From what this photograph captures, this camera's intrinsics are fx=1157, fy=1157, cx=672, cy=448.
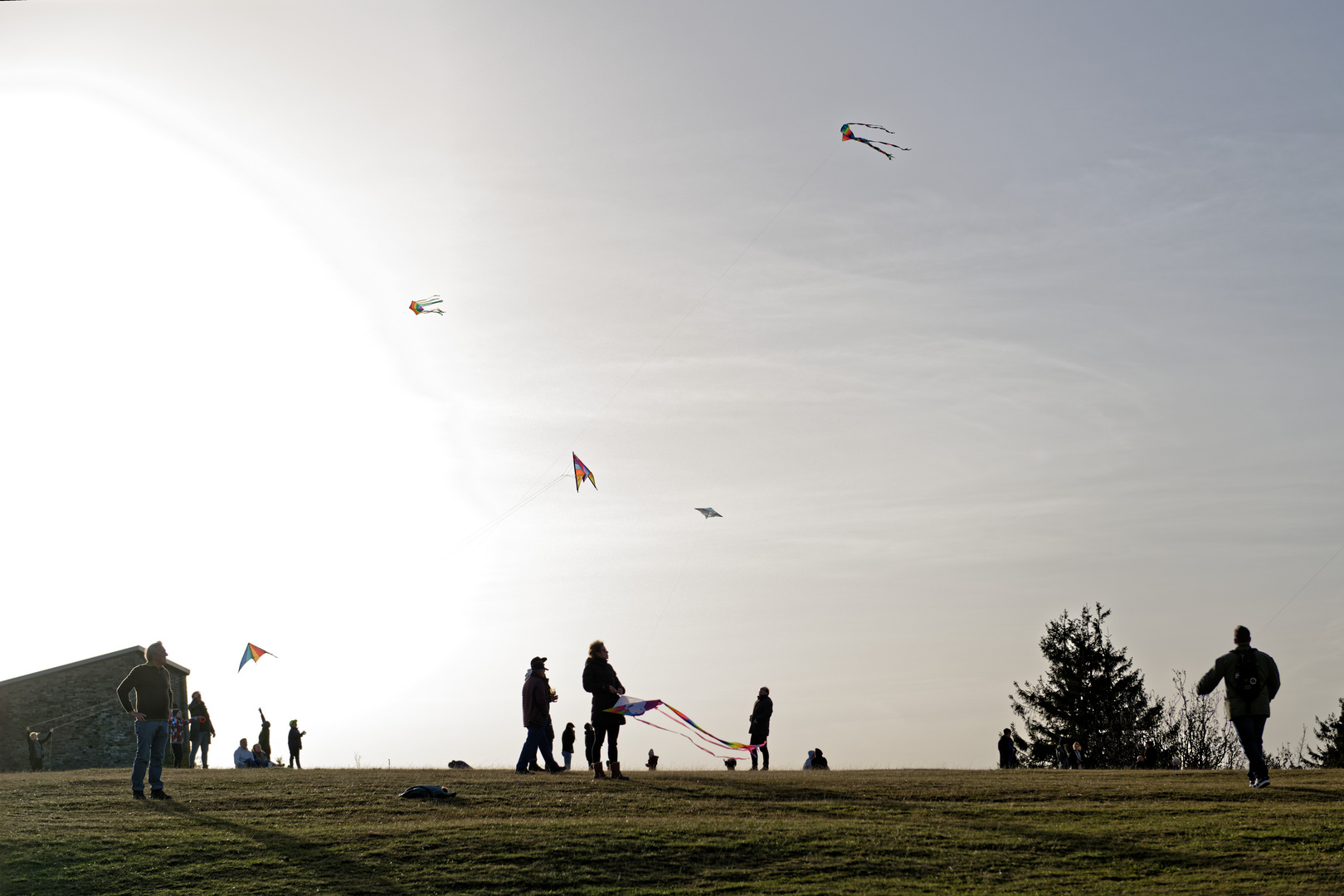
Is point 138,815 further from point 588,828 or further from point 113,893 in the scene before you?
point 588,828

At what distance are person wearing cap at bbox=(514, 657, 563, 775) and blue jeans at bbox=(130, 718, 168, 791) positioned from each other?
5.93 metres

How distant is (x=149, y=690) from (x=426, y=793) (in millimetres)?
4128

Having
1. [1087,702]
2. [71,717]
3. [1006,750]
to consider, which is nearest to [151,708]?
[71,717]

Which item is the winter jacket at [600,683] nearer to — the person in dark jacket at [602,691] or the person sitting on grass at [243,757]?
the person in dark jacket at [602,691]

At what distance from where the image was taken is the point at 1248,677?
53.8 ft

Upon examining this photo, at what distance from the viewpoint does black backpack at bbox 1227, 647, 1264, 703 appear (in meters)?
16.4

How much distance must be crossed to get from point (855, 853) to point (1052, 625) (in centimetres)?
5358

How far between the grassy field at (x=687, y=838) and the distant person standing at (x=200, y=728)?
11.0m

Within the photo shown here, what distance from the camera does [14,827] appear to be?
14734 millimetres

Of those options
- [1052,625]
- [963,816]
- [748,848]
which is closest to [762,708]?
[963,816]

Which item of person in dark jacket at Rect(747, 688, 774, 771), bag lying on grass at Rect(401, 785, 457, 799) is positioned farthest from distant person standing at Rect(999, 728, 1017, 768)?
bag lying on grass at Rect(401, 785, 457, 799)

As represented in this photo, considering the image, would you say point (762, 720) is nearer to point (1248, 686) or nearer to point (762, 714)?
point (762, 714)

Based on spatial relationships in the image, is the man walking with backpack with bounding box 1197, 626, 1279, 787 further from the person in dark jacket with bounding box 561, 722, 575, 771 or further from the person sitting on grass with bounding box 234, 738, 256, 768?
the person sitting on grass with bounding box 234, 738, 256, 768

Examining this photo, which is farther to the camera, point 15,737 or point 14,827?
point 15,737
